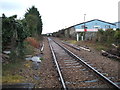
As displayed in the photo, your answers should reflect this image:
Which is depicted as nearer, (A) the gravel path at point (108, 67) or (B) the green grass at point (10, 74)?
(B) the green grass at point (10, 74)

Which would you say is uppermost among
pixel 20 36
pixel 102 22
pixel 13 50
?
pixel 102 22

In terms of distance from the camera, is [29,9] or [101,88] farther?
[29,9]

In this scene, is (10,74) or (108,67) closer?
(10,74)

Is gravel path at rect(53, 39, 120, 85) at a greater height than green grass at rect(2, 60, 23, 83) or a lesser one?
lesser

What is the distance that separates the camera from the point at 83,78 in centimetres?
580

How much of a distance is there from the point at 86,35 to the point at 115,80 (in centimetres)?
2676

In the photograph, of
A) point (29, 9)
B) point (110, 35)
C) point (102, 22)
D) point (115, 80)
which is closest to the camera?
point (115, 80)

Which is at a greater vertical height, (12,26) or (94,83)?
(12,26)

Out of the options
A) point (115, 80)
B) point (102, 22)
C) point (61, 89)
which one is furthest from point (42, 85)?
point (102, 22)

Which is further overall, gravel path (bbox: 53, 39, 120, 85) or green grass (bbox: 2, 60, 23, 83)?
gravel path (bbox: 53, 39, 120, 85)

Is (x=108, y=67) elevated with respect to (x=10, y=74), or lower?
lower

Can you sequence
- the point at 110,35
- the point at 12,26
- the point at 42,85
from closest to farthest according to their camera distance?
the point at 42,85 < the point at 12,26 < the point at 110,35

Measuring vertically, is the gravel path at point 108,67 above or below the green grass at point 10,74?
below

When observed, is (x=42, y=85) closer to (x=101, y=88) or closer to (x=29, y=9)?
(x=101, y=88)
